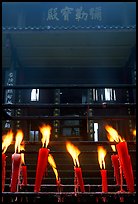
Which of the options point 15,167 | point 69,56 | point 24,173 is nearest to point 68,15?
point 69,56

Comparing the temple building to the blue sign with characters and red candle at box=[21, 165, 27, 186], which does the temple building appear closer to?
the blue sign with characters

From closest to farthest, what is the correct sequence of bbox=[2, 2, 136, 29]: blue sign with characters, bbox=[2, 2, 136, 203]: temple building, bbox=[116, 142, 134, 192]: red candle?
bbox=[116, 142, 134, 192]: red candle → bbox=[2, 2, 136, 203]: temple building → bbox=[2, 2, 136, 29]: blue sign with characters

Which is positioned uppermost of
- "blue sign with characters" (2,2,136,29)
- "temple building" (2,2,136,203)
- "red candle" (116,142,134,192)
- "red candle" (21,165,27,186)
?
"blue sign with characters" (2,2,136,29)

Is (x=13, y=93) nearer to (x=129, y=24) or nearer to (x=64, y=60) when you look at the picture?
(x=64, y=60)

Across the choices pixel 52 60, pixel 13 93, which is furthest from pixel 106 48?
pixel 13 93

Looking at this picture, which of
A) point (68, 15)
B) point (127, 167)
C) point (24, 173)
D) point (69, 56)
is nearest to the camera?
point (127, 167)

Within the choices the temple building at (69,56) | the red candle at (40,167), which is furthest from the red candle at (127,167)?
the temple building at (69,56)

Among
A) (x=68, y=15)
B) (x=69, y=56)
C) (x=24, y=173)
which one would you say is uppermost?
(x=68, y=15)

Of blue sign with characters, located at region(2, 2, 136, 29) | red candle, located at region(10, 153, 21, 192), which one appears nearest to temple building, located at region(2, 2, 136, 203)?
blue sign with characters, located at region(2, 2, 136, 29)

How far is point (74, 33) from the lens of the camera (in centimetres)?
823

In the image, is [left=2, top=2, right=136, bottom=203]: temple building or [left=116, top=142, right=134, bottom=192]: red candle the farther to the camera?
[left=2, top=2, right=136, bottom=203]: temple building

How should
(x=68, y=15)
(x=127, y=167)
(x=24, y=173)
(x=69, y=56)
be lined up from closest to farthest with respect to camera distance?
(x=127, y=167)
(x=24, y=173)
(x=68, y=15)
(x=69, y=56)

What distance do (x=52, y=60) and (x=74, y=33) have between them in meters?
1.50

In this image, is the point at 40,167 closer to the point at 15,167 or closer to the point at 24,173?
the point at 15,167
